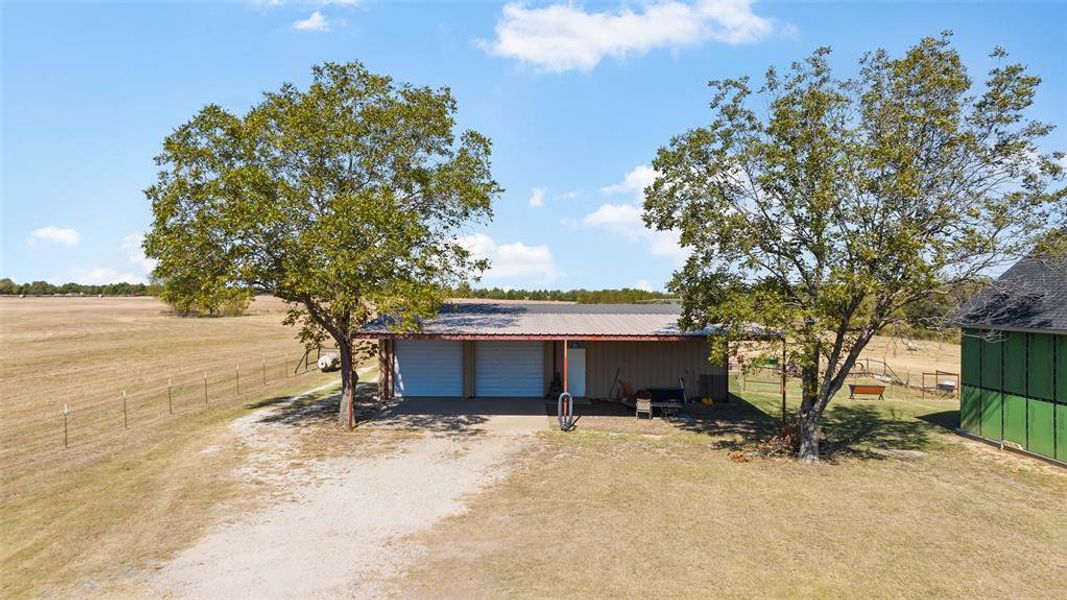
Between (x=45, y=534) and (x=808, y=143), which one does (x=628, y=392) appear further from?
(x=45, y=534)

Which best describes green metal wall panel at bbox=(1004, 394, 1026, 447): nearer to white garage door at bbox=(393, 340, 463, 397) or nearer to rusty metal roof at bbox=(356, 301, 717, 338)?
rusty metal roof at bbox=(356, 301, 717, 338)

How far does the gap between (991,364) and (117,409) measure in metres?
27.1

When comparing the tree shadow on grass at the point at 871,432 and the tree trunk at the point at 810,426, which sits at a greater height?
the tree trunk at the point at 810,426

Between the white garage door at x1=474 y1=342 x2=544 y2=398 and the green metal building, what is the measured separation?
13277 millimetres

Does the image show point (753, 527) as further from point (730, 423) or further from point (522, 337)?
point (522, 337)

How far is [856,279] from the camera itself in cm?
1177

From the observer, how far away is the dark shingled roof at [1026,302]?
13750mm

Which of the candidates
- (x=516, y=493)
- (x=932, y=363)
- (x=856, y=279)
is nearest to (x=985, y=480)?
(x=856, y=279)

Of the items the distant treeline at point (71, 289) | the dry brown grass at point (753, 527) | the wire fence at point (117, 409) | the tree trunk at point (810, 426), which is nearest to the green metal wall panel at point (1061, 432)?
the dry brown grass at point (753, 527)

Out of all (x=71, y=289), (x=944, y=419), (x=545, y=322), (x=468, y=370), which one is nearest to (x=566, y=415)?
(x=545, y=322)

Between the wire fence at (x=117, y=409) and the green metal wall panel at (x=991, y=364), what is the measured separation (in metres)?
24.2

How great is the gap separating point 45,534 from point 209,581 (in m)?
3.84

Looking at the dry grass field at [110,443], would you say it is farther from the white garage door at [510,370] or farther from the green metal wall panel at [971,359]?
the green metal wall panel at [971,359]

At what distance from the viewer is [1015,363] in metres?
14.9
